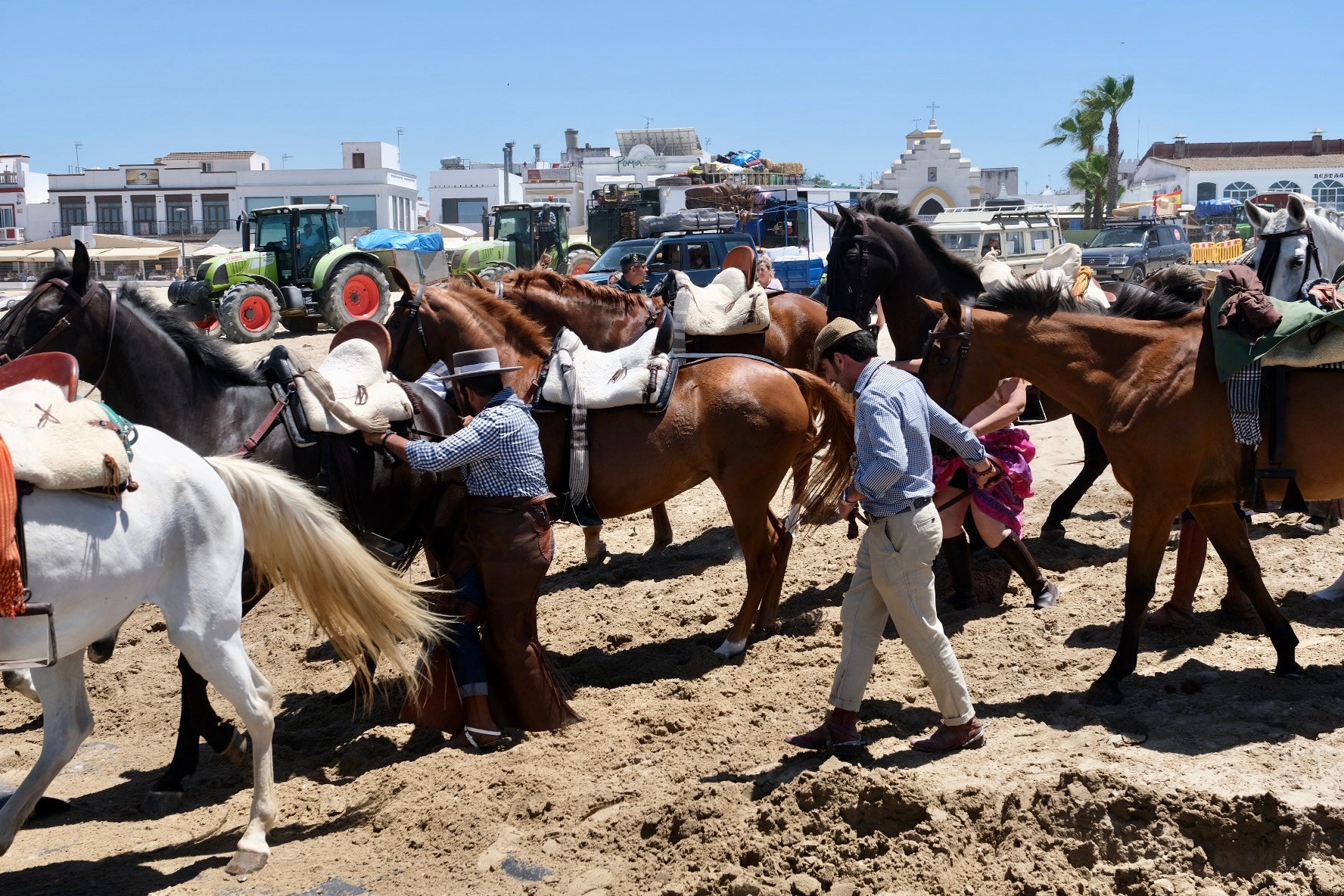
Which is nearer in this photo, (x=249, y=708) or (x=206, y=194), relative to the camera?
(x=249, y=708)

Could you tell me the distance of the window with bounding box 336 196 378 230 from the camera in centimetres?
5847

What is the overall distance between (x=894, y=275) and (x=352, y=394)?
3795 mm

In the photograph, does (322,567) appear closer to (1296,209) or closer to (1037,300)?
(1037,300)

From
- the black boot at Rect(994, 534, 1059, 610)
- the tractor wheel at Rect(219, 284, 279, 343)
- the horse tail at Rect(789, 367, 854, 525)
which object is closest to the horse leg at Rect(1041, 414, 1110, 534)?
the black boot at Rect(994, 534, 1059, 610)

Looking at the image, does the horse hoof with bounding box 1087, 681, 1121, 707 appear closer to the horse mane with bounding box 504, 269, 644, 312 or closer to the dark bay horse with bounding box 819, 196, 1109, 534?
the dark bay horse with bounding box 819, 196, 1109, 534

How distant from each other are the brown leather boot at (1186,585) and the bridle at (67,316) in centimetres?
541

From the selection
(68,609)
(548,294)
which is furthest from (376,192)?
(68,609)

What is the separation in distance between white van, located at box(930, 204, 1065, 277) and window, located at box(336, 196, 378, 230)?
35.8 meters

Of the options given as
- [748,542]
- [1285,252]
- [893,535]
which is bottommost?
[748,542]

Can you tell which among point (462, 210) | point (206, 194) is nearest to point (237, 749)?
point (206, 194)

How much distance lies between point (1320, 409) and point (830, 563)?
11.7 feet

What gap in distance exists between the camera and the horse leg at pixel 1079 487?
26.8 ft

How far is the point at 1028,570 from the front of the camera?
263 inches

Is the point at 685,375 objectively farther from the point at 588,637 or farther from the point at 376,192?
the point at 376,192
